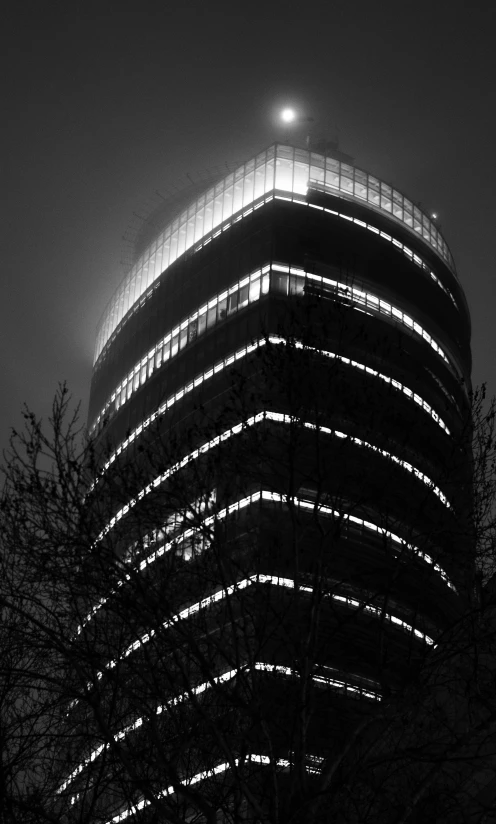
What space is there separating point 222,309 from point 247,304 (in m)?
2.18

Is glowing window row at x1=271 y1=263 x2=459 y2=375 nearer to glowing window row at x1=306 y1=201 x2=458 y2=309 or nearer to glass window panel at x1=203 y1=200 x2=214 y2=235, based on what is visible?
glowing window row at x1=306 y1=201 x2=458 y2=309

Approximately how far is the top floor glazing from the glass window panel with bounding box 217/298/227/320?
8.39m

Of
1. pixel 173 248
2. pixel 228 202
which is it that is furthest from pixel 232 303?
pixel 173 248

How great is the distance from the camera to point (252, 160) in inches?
2960

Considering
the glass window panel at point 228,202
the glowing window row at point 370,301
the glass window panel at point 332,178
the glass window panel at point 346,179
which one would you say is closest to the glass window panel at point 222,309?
the glowing window row at point 370,301

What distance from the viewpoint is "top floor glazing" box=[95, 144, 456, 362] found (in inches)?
2854

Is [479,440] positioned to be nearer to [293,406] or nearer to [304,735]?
[293,406]

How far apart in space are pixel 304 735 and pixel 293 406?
5.88 meters

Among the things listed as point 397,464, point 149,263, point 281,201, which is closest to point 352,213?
point 281,201

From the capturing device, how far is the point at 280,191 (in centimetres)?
7138

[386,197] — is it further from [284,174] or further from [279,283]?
[279,283]

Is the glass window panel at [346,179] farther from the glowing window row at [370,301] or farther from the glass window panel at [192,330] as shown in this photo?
the glass window panel at [192,330]

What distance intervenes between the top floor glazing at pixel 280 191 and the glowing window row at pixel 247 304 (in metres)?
7.62

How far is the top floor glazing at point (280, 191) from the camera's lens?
72500mm
